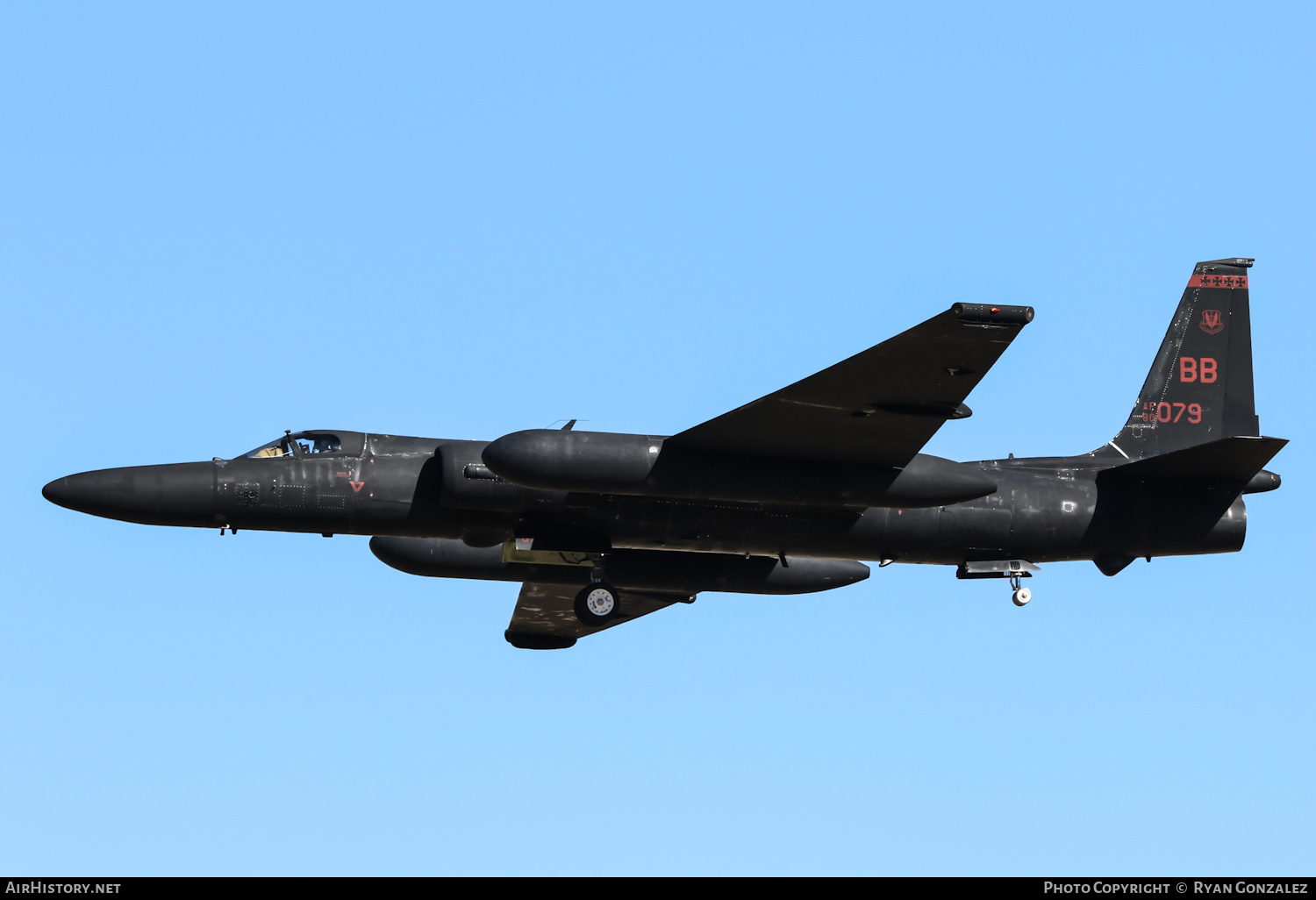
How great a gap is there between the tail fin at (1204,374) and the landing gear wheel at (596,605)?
913 centimetres

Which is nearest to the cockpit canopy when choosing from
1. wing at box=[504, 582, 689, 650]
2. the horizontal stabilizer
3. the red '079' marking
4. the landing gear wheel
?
the landing gear wheel

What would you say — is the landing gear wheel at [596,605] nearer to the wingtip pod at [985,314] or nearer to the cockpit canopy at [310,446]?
the cockpit canopy at [310,446]

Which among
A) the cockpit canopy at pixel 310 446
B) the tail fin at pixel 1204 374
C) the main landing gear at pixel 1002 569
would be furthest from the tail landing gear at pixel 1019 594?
the cockpit canopy at pixel 310 446

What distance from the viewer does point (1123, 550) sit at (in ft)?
77.0

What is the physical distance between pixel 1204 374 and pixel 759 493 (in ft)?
30.0

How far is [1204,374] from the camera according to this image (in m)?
25.8

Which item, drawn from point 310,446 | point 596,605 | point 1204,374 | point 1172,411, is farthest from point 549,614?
point 1204,374

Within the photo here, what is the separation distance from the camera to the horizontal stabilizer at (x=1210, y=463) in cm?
2239

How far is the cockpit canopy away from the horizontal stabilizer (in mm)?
10971

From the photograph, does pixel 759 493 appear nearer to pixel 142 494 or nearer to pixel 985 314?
pixel 985 314

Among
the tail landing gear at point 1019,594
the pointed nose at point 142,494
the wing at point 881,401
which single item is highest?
the wing at point 881,401

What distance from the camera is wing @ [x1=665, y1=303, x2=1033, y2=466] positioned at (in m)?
18.4

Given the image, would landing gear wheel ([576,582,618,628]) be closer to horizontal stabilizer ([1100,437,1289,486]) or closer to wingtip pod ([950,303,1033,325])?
wingtip pod ([950,303,1033,325])
